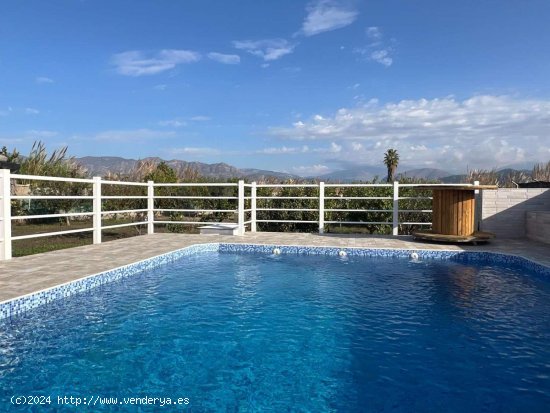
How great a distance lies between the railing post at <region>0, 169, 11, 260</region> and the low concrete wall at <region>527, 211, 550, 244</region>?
10296mm

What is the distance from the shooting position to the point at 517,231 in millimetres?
9891

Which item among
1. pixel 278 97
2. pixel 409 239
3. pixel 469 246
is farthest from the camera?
pixel 278 97

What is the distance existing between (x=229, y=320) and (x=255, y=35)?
15.3 metres

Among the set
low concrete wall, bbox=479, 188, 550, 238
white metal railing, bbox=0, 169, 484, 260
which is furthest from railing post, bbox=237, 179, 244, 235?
low concrete wall, bbox=479, 188, 550, 238

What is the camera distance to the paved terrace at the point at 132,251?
5.17m

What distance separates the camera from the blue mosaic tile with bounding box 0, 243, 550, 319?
446 centimetres

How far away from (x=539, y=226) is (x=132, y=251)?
8.76 meters

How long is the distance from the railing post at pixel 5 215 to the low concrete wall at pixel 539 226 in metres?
10.3

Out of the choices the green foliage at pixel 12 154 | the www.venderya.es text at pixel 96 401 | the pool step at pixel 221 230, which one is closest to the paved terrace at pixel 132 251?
the pool step at pixel 221 230

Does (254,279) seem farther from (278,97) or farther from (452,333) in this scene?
(278,97)

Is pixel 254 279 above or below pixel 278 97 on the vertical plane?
below

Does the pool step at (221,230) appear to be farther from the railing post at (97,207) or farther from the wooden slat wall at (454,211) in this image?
the wooden slat wall at (454,211)

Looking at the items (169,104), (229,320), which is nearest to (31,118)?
(169,104)

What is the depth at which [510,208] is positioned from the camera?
9.83 m
